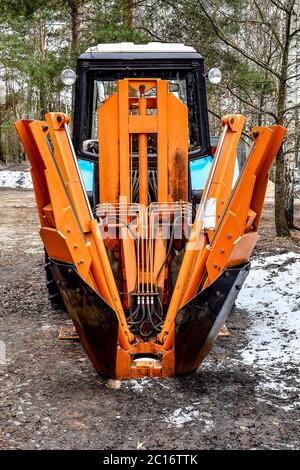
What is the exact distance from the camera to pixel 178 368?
3.70 meters

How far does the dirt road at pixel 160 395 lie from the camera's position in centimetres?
301

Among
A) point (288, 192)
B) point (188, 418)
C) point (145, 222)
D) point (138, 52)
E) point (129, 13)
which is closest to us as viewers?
point (188, 418)

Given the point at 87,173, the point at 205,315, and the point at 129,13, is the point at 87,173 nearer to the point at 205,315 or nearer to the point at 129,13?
the point at 205,315

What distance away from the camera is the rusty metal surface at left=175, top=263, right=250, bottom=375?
136 inches

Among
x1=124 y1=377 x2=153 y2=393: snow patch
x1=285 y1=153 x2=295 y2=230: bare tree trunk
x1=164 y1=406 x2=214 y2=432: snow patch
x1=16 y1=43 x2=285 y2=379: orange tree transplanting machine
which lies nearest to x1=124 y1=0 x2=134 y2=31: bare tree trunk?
x1=285 y1=153 x2=295 y2=230: bare tree trunk

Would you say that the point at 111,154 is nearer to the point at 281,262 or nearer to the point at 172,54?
the point at 172,54

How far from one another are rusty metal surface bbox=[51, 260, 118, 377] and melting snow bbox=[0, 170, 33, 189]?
66.7 ft

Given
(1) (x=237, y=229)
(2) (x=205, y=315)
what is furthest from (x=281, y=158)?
(2) (x=205, y=315)

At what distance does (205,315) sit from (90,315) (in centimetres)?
66

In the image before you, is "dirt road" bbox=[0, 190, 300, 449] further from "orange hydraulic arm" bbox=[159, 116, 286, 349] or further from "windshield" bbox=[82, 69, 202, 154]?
"windshield" bbox=[82, 69, 202, 154]

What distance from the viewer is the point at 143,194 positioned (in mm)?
4320

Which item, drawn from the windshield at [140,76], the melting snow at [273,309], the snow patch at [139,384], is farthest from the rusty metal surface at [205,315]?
the windshield at [140,76]

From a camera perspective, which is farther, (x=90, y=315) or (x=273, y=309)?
(x=273, y=309)

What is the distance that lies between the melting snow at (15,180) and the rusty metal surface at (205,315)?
20.5 m
